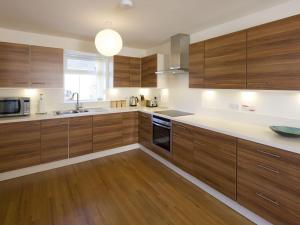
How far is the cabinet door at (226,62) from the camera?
7.50ft

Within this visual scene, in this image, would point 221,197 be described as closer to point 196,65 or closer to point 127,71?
point 196,65

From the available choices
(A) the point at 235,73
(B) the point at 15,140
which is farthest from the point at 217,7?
(B) the point at 15,140

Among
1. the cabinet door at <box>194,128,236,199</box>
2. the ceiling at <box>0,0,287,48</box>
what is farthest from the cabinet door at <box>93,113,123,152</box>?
the cabinet door at <box>194,128,236,199</box>

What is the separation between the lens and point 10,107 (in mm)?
2932

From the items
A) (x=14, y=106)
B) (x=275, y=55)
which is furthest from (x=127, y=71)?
(x=275, y=55)

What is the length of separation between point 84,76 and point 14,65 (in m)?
1.37

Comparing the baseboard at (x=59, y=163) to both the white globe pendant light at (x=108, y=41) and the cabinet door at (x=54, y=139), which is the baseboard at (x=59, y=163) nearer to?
the cabinet door at (x=54, y=139)

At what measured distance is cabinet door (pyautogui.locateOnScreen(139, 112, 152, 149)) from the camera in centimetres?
Result: 378

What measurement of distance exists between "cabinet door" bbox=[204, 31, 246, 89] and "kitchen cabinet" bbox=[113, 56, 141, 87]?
6.56 feet

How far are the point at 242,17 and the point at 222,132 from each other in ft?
5.56

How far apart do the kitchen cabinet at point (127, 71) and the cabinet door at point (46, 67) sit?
1158 millimetres

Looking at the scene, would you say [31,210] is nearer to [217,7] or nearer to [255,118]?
[255,118]

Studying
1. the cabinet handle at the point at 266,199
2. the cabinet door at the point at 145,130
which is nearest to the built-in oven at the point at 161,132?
the cabinet door at the point at 145,130

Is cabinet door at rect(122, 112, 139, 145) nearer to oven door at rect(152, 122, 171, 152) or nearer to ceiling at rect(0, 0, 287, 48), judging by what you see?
oven door at rect(152, 122, 171, 152)
